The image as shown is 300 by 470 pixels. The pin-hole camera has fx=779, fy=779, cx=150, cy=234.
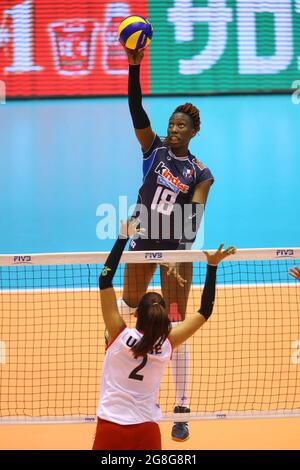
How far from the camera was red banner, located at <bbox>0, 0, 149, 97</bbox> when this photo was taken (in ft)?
60.4

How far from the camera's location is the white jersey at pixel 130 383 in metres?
4.64

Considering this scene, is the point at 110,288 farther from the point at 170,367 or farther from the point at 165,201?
the point at 170,367

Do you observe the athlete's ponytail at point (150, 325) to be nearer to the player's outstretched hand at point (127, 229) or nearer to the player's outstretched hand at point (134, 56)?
the player's outstretched hand at point (127, 229)

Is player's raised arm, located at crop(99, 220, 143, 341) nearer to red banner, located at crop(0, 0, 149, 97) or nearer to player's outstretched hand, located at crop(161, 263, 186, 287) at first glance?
player's outstretched hand, located at crop(161, 263, 186, 287)

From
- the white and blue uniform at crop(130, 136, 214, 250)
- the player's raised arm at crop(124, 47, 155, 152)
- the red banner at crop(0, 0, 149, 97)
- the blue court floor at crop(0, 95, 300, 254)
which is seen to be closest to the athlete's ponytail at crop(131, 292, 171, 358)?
the white and blue uniform at crop(130, 136, 214, 250)

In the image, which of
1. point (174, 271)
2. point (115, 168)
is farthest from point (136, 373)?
point (115, 168)

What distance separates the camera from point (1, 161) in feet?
51.4

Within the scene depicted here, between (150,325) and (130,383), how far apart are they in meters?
0.38

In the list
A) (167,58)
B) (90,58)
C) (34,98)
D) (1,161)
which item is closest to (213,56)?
(167,58)

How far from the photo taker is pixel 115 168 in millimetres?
15070

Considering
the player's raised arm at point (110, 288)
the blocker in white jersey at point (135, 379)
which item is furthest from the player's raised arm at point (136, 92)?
the blocker in white jersey at point (135, 379)

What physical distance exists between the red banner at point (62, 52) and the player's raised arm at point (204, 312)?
1379 centimetres

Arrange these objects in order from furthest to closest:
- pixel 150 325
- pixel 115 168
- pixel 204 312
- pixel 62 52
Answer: pixel 62 52 < pixel 115 168 < pixel 204 312 < pixel 150 325
